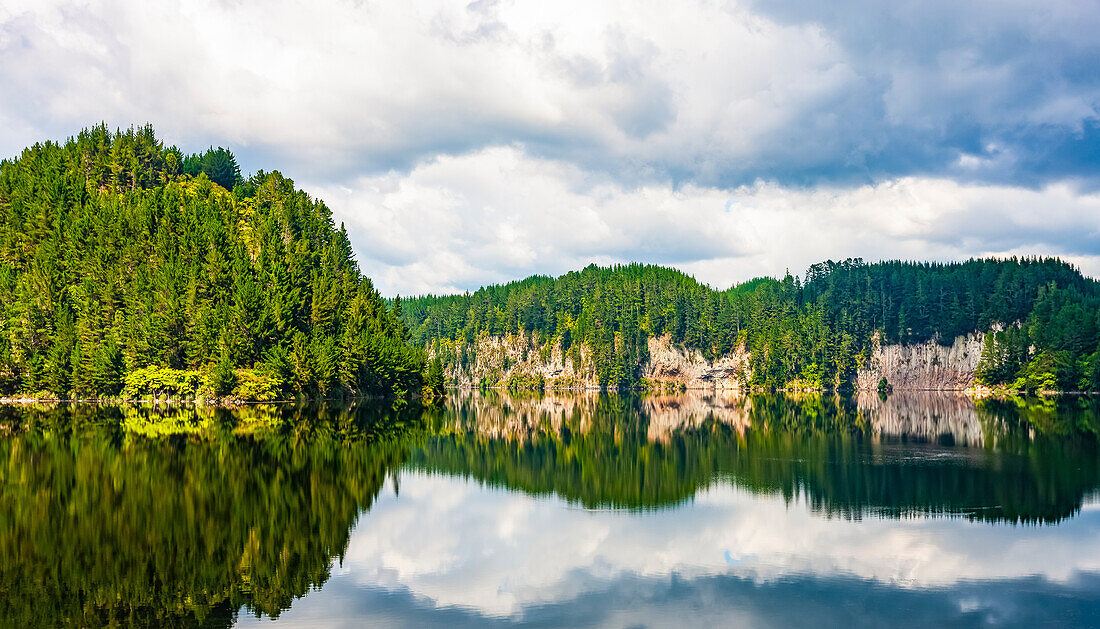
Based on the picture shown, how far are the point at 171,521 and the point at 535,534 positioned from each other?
11.6m

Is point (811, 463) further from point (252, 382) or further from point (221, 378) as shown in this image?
point (221, 378)

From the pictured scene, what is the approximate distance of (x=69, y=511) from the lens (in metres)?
27.7

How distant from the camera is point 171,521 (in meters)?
26.5

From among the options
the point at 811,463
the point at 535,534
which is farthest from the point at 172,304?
the point at 535,534

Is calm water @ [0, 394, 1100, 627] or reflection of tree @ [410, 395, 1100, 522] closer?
calm water @ [0, 394, 1100, 627]

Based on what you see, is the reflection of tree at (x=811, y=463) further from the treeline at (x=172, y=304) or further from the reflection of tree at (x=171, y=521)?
the treeline at (x=172, y=304)

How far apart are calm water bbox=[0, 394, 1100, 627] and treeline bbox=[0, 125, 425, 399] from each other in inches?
1889

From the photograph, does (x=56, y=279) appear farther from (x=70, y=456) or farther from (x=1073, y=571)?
(x=1073, y=571)

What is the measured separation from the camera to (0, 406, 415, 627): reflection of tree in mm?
18828

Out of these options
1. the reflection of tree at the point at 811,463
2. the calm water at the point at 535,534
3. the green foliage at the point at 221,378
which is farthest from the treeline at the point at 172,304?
the calm water at the point at 535,534

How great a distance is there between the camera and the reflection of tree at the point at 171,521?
18828 mm

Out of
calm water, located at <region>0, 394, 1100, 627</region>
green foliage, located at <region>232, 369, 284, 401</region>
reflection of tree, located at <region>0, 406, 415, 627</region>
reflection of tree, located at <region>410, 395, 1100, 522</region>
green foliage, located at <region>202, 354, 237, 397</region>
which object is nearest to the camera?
reflection of tree, located at <region>0, 406, 415, 627</region>

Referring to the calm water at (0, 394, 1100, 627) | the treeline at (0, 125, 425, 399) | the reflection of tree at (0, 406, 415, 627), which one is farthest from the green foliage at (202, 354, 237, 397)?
the reflection of tree at (0, 406, 415, 627)

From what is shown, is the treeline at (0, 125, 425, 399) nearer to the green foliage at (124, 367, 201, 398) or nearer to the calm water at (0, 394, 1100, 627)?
the green foliage at (124, 367, 201, 398)
